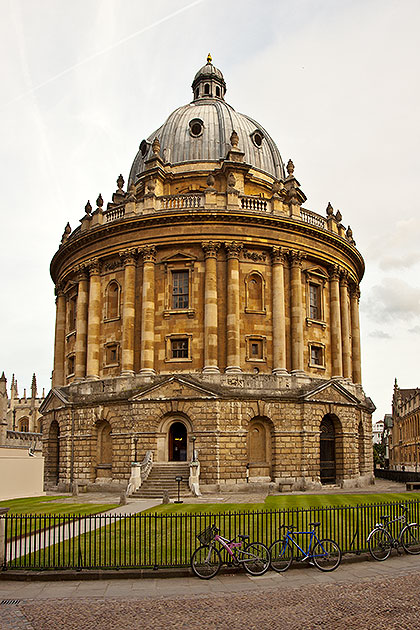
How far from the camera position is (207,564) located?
46.0ft

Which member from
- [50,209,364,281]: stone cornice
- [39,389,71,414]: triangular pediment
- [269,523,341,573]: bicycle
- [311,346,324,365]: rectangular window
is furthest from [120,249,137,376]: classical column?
[269,523,341,573]: bicycle

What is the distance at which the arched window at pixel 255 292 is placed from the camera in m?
42.1

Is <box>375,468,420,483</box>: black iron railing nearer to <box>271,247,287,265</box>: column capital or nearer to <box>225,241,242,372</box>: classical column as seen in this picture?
<box>225,241,242,372</box>: classical column

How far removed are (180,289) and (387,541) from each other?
28108 mm

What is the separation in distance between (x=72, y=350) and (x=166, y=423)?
11916 mm

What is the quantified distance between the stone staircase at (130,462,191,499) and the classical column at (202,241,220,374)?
6413 mm

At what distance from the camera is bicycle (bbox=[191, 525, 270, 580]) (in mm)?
13961

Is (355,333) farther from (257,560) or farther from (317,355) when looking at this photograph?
(257,560)

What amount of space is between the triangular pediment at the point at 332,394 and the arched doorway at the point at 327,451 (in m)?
1.56

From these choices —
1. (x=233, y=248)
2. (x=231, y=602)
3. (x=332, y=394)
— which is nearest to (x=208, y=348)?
(x=233, y=248)

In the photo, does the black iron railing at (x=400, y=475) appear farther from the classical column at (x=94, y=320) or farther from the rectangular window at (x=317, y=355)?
the classical column at (x=94, y=320)

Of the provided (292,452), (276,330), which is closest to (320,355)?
(276,330)

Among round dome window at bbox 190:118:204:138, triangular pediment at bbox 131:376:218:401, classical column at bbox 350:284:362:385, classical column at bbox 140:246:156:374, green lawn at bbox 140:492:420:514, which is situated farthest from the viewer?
round dome window at bbox 190:118:204:138

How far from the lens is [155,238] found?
139ft
